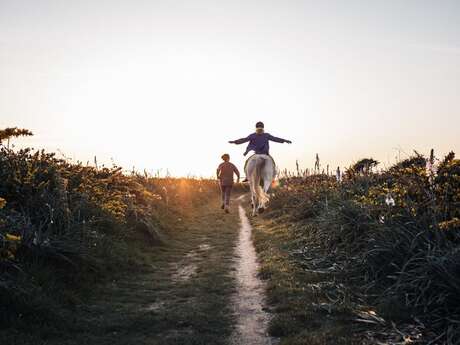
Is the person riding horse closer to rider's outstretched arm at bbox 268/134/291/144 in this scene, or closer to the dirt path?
rider's outstretched arm at bbox 268/134/291/144

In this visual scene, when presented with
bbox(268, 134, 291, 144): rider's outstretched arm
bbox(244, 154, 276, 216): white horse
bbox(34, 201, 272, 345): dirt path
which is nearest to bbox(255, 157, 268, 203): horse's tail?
bbox(244, 154, 276, 216): white horse

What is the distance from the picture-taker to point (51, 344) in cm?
501

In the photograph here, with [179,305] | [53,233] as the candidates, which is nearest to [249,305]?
[179,305]

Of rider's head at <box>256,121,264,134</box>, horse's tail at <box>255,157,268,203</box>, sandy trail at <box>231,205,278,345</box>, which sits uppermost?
rider's head at <box>256,121,264,134</box>

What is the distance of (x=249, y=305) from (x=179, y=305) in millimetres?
1154

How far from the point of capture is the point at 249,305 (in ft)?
→ 21.9

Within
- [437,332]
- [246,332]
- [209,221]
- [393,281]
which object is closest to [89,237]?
[246,332]

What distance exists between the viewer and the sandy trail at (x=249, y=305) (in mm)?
5398

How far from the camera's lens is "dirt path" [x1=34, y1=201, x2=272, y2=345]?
213 inches

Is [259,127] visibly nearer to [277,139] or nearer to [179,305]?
[277,139]

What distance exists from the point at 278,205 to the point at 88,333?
1549 centimetres

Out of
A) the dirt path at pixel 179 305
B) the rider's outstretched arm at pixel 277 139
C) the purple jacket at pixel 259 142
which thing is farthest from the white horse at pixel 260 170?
the dirt path at pixel 179 305

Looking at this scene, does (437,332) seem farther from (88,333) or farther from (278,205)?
(278,205)

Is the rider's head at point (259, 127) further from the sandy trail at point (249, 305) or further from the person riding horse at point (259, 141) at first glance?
the sandy trail at point (249, 305)
